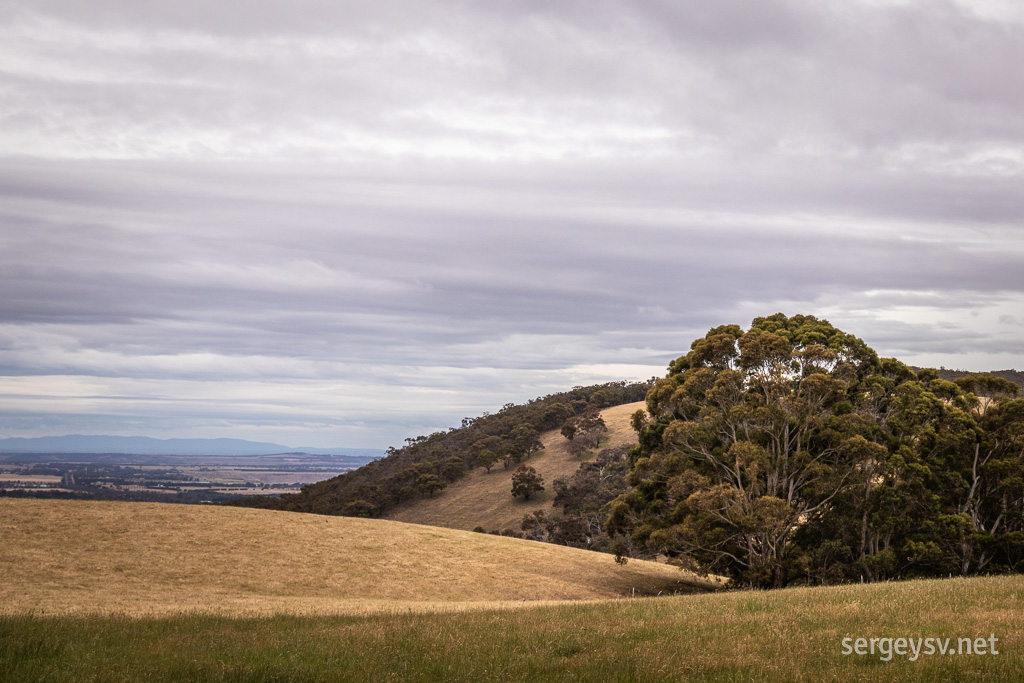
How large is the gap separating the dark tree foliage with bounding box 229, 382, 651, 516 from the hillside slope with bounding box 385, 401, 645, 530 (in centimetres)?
213

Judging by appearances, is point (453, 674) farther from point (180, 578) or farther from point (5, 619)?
point (180, 578)

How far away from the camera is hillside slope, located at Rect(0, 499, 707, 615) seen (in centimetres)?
3059

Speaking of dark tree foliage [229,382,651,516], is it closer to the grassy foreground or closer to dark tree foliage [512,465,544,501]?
dark tree foliage [512,465,544,501]

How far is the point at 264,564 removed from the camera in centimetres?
3747

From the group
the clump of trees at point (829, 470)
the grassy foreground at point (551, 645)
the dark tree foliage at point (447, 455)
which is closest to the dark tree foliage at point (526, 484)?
the dark tree foliage at point (447, 455)

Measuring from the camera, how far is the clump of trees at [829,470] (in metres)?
33.7

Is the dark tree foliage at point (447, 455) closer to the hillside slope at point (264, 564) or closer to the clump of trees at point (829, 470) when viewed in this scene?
the hillside slope at point (264, 564)

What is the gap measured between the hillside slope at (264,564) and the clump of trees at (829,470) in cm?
638

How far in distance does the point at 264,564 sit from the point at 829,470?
27.8 metres

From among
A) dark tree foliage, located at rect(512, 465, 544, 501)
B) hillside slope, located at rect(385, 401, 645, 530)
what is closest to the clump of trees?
hillside slope, located at rect(385, 401, 645, 530)

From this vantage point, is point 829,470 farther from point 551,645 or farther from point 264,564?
point 264,564

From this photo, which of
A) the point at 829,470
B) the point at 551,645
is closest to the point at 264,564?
the point at 829,470

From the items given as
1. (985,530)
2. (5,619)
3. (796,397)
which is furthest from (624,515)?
(5,619)

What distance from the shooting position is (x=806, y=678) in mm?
9773
